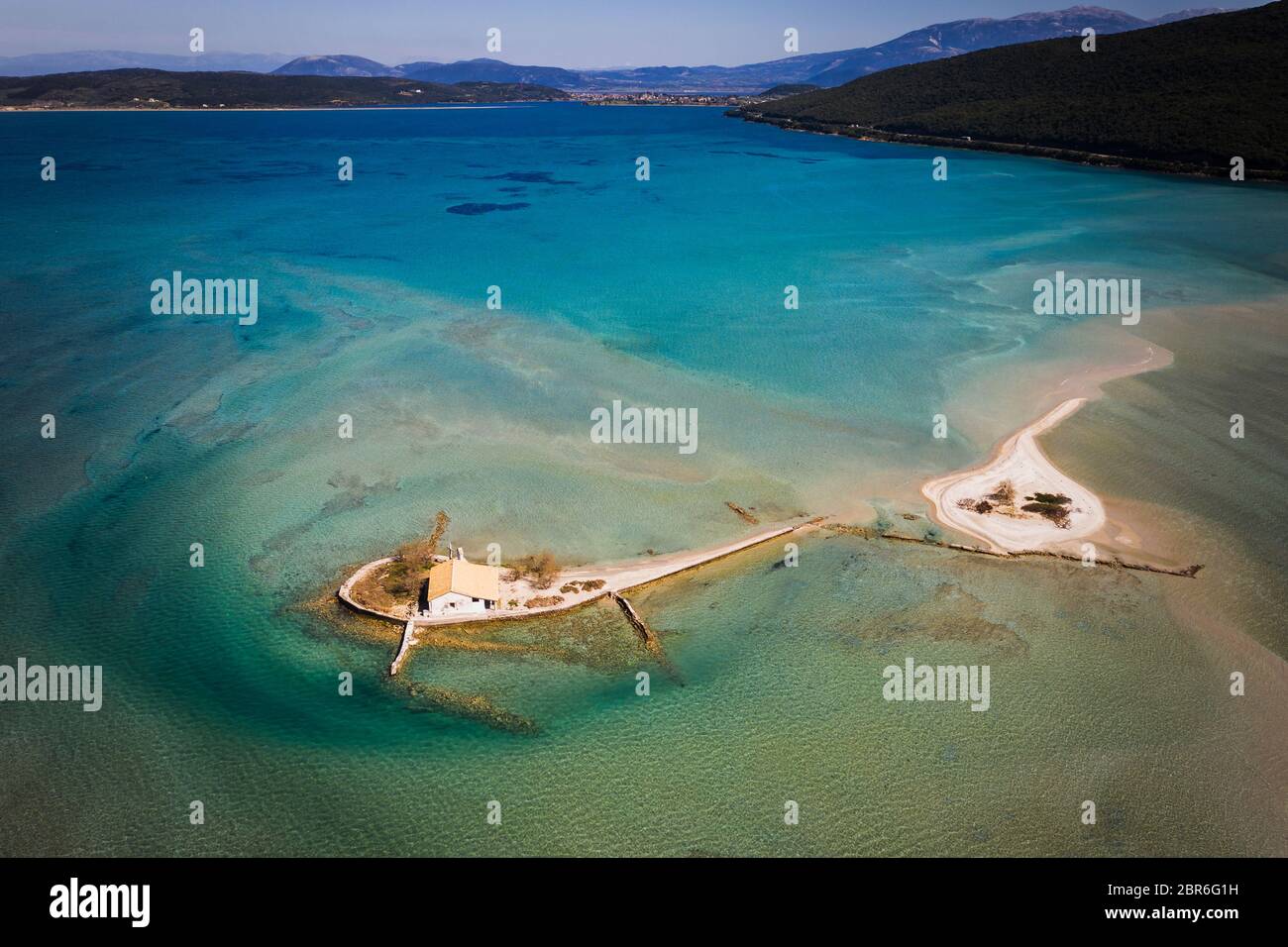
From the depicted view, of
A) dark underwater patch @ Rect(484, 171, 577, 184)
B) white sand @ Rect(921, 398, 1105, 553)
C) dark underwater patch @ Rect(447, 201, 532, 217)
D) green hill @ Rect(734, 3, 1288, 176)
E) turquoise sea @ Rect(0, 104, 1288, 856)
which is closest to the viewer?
turquoise sea @ Rect(0, 104, 1288, 856)

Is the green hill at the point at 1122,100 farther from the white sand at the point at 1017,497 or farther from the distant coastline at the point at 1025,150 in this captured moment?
the white sand at the point at 1017,497

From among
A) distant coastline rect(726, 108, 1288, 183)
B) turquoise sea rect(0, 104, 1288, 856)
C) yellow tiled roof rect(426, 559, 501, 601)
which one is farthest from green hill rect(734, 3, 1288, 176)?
yellow tiled roof rect(426, 559, 501, 601)

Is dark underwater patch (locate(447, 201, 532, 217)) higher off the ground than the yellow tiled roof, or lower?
higher

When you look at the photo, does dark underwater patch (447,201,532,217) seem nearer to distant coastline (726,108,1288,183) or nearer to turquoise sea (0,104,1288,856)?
turquoise sea (0,104,1288,856)

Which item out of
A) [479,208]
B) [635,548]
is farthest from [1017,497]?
[479,208]

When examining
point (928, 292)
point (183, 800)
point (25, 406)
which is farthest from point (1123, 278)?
point (25, 406)

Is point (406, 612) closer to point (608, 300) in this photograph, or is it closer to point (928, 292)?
point (608, 300)

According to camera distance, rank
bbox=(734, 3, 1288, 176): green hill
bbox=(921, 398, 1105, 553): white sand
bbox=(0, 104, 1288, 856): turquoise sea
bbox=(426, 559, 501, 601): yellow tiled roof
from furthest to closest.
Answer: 1. bbox=(734, 3, 1288, 176): green hill
2. bbox=(921, 398, 1105, 553): white sand
3. bbox=(426, 559, 501, 601): yellow tiled roof
4. bbox=(0, 104, 1288, 856): turquoise sea

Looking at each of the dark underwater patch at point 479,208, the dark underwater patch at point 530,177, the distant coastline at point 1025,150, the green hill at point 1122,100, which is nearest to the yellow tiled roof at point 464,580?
the dark underwater patch at point 479,208

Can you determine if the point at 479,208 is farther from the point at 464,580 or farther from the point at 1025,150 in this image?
the point at 1025,150
